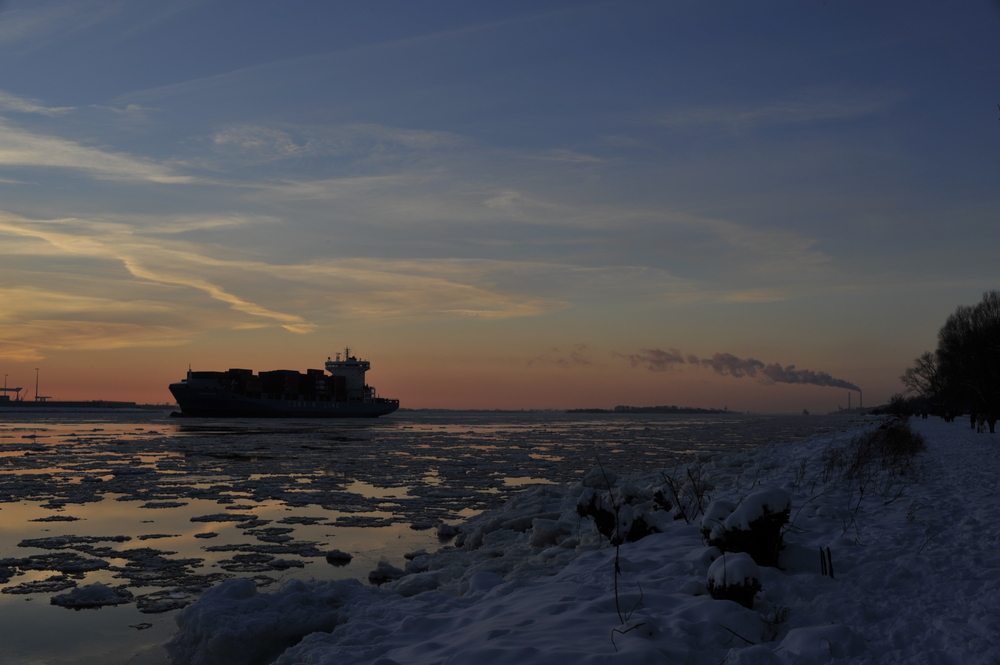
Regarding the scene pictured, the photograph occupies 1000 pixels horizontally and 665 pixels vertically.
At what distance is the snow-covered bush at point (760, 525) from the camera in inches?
213

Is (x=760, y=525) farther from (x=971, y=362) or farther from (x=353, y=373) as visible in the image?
(x=353, y=373)

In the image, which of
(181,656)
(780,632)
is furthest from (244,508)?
(780,632)

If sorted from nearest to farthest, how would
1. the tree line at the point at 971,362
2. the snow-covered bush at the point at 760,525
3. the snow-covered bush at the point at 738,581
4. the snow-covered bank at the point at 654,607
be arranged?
the snow-covered bank at the point at 654,607
the snow-covered bush at the point at 738,581
the snow-covered bush at the point at 760,525
the tree line at the point at 971,362

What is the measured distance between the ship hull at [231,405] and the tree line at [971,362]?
65216 millimetres

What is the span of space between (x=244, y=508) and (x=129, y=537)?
2.50m

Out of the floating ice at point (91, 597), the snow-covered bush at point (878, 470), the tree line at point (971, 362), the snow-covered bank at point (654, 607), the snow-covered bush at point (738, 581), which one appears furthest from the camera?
the tree line at point (971, 362)

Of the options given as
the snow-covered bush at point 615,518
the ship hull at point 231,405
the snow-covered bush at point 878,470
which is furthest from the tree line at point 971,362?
the ship hull at point 231,405

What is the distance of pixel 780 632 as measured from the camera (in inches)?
167

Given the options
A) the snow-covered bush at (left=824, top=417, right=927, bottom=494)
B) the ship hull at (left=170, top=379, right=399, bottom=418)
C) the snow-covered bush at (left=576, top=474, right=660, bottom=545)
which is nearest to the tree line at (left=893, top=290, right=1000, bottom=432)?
the snow-covered bush at (left=824, top=417, right=927, bottom=494)

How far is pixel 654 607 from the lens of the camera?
4.76m

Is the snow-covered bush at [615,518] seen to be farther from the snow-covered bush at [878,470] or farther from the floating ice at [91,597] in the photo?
the floating ice at [91,597]

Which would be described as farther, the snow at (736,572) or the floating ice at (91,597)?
the floating ice at (91,597)

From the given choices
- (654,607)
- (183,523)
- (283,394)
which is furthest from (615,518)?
(283,394)

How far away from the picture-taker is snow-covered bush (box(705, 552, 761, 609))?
4.66 metres
